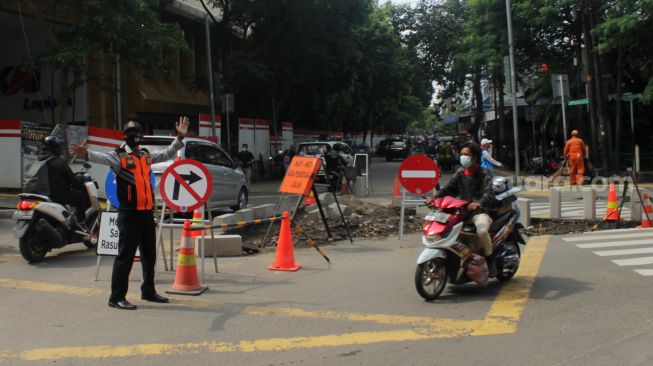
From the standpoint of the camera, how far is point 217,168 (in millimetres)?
13516

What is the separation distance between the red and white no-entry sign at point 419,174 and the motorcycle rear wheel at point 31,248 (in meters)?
5.46

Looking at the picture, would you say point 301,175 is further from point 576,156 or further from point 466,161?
point 576,156

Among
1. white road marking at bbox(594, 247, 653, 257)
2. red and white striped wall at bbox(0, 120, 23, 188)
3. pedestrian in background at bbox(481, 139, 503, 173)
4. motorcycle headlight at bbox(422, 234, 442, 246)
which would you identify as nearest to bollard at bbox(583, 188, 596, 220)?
pedestrian in background at bbox(481, 139, 503, 173)

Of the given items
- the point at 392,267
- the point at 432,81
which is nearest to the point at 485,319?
the point at 392,267

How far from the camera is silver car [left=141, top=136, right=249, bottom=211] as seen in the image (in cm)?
1262

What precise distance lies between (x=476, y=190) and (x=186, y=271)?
11.2 ft

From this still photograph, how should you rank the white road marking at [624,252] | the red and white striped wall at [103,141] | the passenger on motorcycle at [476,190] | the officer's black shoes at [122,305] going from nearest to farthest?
the officer's black shoes at [122,305] → the passenger on motorcycle at [476,190] → the white road marking at [624,252] → the red and white striped wall at [103,141]

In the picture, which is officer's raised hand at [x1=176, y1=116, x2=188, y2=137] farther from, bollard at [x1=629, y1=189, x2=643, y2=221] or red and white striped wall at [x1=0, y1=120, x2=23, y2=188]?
red and white striped wall at [x1=0, y1=120, x2=23, y2=188]

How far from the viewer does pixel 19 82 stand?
88.0 ft

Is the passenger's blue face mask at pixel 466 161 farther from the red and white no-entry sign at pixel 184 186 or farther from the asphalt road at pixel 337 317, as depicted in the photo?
the red and white no-entry sign at pixel 184 186

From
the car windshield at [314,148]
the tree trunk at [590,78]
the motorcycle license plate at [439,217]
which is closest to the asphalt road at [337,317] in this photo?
the motorcycle license plate at [439,217]

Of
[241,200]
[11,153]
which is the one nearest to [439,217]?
[241,200]

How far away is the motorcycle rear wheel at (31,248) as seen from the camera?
27.9ft

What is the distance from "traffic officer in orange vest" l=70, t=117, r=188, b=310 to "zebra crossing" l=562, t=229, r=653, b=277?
5.94 meters
